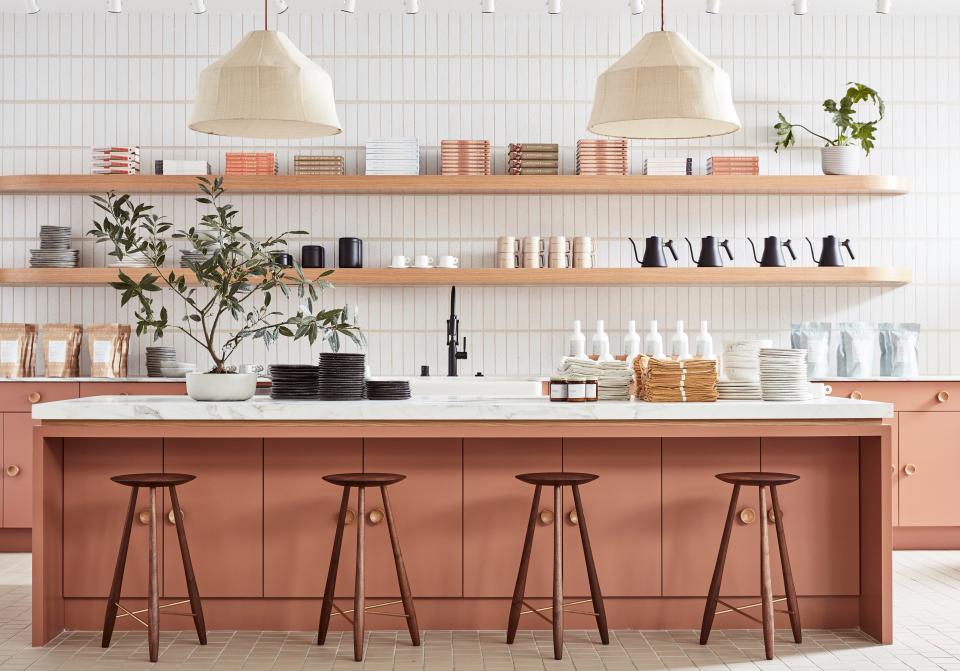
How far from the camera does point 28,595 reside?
16.0 feet

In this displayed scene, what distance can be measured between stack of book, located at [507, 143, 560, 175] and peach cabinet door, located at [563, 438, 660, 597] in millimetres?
2675

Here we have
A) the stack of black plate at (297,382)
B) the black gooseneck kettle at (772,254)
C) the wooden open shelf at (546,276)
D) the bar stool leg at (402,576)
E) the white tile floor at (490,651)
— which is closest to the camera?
the white tile floor at (490,651)

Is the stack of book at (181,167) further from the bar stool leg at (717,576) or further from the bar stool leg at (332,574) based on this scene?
the bar stool leg at (717,576)

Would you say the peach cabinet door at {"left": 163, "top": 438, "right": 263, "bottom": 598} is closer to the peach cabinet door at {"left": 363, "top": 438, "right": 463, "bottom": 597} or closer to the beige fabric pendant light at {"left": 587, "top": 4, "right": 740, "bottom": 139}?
the peach cabinet door at {"left": 363, "top": 438, "right": 463, "bottom": 597}

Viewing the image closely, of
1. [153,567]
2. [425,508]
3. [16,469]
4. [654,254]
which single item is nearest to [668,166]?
[654,254]

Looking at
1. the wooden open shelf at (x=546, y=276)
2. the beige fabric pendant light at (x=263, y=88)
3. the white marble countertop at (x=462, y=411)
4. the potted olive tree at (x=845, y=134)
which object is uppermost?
the potted olive tree at (x=845, y=134)

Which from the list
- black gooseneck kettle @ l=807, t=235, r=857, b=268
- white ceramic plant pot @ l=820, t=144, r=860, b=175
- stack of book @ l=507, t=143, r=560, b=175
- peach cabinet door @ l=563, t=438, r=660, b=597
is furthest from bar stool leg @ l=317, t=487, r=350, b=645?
white ceramic plant pot @ l=820, t=144, r=860, b=175

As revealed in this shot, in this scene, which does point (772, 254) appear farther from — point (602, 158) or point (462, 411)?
point (462, 411)

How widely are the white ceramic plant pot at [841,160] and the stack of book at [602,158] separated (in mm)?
1282

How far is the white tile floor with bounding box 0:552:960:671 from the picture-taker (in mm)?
3736

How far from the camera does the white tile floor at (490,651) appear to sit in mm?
3736

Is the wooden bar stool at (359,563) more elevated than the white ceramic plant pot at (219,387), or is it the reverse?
the white ceramic plant pot at (219,387)

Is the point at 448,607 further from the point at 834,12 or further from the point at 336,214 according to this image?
the point at 834,12

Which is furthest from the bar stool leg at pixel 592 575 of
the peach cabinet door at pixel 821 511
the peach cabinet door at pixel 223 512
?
the peach cabinet door at pixel 223 512
